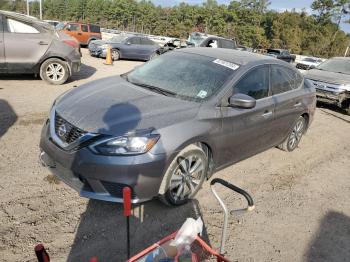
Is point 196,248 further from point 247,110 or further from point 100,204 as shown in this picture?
point 247,110

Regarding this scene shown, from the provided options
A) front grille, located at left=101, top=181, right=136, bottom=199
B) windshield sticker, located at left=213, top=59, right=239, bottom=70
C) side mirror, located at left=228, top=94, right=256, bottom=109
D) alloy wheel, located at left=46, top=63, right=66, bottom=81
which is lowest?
front grille, located at left=101, top=181, right=136, bottom=199

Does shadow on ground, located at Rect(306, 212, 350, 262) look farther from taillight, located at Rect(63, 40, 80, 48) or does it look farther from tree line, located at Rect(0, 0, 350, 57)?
tree line, located at Rect(0, 0, 350, 57)

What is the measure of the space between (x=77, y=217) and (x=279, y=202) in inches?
98.8

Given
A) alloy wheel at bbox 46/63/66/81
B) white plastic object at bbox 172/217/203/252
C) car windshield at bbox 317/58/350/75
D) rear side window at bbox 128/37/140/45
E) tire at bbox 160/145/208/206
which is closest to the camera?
white plastic object at bbox 172/217/203/252

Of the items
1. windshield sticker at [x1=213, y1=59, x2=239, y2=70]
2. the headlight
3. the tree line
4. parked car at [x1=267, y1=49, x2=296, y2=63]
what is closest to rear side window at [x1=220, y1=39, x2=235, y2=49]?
parked car at [x1=267, y1=49, x2=296, y2=63]

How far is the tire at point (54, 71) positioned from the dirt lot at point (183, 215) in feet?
11.0

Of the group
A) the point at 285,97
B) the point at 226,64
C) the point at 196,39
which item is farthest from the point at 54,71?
the point at 196,39

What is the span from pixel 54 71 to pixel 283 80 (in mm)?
6077

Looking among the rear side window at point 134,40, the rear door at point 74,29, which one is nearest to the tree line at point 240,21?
the rear door at point 74,29

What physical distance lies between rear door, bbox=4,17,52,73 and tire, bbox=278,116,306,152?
20.3 ft

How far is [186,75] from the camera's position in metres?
4.43

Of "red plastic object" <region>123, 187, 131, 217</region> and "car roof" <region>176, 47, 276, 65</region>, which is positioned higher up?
"car roof" <region>176, 47, 276, 65</region>

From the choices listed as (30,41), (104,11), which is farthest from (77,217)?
(104,11)

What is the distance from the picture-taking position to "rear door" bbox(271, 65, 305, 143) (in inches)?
199
